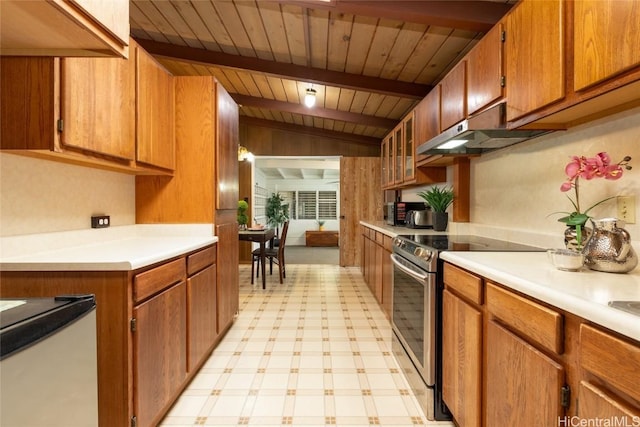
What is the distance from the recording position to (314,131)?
600cm

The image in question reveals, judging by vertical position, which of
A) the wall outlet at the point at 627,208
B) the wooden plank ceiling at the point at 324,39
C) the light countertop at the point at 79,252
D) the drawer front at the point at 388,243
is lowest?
the drawer front at the point at 388,243

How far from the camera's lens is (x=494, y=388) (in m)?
1.12

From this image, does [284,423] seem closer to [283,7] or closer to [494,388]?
[494,388]

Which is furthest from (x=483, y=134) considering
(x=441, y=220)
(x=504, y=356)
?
(x=504, y=356)

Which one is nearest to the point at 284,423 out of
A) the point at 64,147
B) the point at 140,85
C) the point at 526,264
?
the point at 526,264

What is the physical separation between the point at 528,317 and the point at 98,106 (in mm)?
2044

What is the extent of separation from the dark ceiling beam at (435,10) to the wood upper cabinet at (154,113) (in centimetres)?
113

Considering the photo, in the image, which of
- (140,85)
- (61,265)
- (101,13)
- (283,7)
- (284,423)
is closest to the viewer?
(101,13)

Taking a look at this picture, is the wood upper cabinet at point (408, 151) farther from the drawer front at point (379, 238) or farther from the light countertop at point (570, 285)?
the light countertop at point (570, 285)

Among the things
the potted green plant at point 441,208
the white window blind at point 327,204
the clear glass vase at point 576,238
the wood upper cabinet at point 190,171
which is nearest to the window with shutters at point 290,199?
the white window blind at point 327,204

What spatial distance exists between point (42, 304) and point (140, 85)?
1572 millimetres

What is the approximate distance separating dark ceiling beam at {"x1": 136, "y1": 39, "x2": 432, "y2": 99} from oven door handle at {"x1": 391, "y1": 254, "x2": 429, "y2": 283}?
203 cm

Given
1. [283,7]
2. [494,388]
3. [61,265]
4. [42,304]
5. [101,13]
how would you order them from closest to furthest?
[42,304]
[101,13]
[494,388]
[61,265]
[283,7]

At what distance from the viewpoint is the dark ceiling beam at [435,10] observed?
6.27 ft
